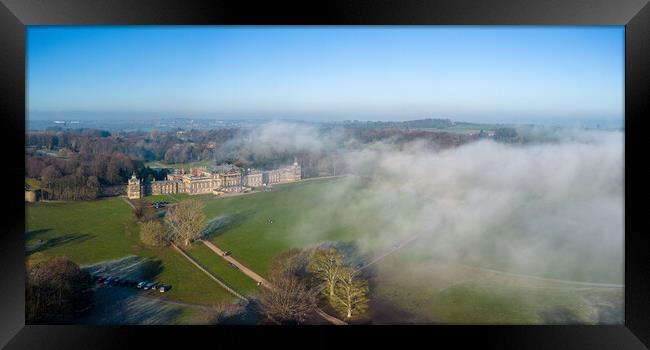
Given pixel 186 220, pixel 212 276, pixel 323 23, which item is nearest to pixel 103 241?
pixel 186 220

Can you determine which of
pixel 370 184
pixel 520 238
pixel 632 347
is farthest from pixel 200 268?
pixel 632 347

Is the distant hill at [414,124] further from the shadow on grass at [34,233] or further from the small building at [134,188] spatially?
the shadow on grass at [34,233]

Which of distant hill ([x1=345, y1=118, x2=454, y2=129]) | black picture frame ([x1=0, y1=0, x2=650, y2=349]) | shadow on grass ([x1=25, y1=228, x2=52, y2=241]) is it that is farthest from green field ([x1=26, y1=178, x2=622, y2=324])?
distant hill ([x1=345, y1=118, x2=454, y2=129])

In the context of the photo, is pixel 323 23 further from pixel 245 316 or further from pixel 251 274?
pixel 245 316

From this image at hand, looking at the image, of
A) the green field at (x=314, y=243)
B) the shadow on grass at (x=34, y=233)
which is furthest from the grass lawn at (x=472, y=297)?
the shadow on grass at (x=34, y=233)

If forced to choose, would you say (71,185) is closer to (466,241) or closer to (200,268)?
(200,268)
